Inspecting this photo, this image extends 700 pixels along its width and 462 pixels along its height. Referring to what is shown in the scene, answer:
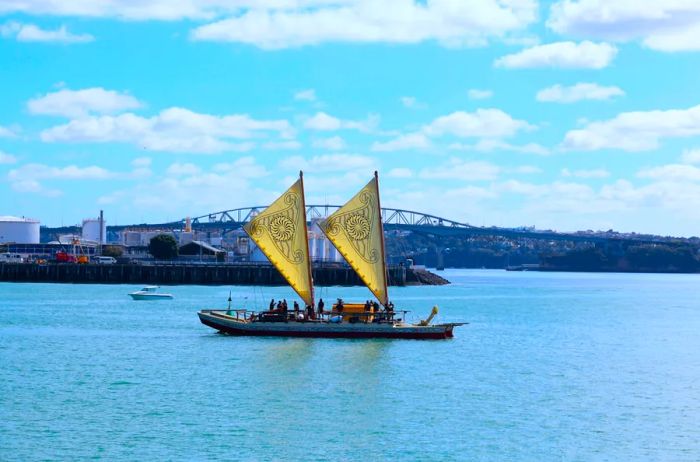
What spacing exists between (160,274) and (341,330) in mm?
89514

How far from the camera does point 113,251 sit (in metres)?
188

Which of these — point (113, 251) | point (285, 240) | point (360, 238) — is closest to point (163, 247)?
point (113, 251)

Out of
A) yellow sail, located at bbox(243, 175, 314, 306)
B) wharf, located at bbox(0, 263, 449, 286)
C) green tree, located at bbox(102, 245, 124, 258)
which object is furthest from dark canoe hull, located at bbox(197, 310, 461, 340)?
green tree, located at bbox(102, 245, 124, 258)

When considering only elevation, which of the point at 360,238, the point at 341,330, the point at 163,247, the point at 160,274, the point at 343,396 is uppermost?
the point at 163,247

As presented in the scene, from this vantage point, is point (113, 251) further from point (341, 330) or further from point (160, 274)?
point (341, 330)

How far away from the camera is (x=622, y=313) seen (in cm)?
9106

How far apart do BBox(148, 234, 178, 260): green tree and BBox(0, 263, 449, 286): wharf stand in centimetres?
2585

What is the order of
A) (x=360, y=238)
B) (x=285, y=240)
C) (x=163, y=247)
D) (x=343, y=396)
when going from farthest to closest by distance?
(x=163, y=247)
(x=285, y=240)
(x=360, y=238)
(x=343, y=396)

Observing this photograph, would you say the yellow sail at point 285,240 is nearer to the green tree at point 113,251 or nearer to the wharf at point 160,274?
the wharf at point 160,274

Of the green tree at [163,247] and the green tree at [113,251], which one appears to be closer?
the green tree at [163,247]

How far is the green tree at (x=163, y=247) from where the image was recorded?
16925 cm

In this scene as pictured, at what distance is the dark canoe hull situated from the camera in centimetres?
5344

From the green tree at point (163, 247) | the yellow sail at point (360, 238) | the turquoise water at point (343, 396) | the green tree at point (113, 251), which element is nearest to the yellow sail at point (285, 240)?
the yellow sail at point (360, 238)

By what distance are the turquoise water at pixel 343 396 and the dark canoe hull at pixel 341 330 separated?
1.59 feet
